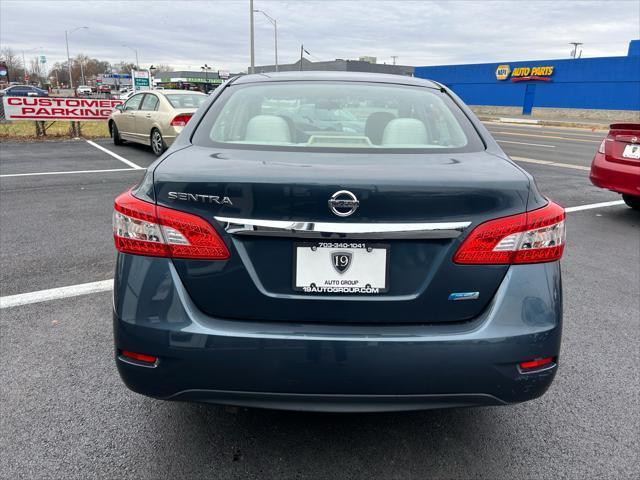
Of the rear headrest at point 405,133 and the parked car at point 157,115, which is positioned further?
the parked car at point 157,115

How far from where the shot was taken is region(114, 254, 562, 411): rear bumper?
1.88 m

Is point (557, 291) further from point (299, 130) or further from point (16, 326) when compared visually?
point (16, 326)

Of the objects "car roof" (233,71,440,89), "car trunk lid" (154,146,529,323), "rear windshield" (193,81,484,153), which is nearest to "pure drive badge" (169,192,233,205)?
"car trunk lid" (154,146,529,323)

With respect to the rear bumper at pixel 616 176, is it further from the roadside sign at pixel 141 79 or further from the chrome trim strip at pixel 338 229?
the roadside sign at pixel 141 79

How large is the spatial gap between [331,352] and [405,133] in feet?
3.89

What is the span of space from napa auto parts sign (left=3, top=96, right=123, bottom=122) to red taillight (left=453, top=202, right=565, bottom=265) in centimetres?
1572

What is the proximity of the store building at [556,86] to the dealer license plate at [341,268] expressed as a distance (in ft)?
137

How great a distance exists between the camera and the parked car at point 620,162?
6.59m

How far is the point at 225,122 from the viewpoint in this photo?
2.62 metres

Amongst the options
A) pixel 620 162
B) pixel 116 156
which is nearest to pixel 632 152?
pixel 620 162

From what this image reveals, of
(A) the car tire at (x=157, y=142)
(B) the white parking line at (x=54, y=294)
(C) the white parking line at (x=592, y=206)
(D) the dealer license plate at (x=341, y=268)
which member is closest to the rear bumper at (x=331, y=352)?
(D) the dealer license plate at (x=341, y=268)

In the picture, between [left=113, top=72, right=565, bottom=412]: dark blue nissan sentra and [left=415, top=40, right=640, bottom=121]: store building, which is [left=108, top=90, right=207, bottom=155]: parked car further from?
[left=415, top=40, right=640, bottom=121]: store building

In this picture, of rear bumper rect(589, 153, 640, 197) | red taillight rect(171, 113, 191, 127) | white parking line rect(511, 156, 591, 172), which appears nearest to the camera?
rear bumper rect(589, 153, 640, 197)

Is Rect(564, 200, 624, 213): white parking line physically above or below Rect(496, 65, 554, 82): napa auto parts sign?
below
